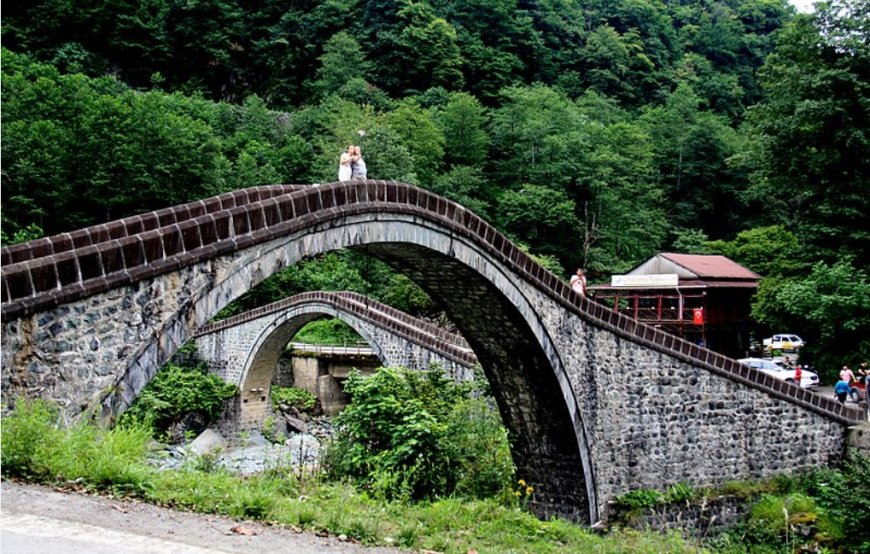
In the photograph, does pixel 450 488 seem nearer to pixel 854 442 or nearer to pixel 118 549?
pixel 118 549

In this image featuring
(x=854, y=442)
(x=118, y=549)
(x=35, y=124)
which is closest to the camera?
(x=118, y=549)

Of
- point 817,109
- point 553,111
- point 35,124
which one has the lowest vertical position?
point 817,109

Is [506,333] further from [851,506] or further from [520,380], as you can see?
[851,506]

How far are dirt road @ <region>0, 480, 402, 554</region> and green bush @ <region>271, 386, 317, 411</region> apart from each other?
73.6ft

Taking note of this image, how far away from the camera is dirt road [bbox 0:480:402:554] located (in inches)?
136

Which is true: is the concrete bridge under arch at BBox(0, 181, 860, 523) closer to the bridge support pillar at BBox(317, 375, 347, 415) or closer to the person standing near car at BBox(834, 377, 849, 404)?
the person standing near car at BBox(834, 377, 849, 404)

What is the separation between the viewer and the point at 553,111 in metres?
39.8

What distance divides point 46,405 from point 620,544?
5343mm

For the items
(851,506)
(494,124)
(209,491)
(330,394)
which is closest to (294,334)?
(330,394)

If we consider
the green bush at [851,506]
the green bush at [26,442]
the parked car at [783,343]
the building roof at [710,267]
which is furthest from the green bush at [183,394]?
the parked car at [783,343]

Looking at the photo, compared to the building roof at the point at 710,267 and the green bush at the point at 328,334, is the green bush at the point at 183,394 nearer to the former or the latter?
the green bush at the point at 328,334

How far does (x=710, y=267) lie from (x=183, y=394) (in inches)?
756

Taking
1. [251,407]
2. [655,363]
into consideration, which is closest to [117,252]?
[655,363]

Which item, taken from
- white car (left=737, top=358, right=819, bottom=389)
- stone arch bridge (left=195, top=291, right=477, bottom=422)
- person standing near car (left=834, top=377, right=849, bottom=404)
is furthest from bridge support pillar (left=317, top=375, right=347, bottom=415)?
person standing near car (left=834, top=377, right=849, bottom=404)
